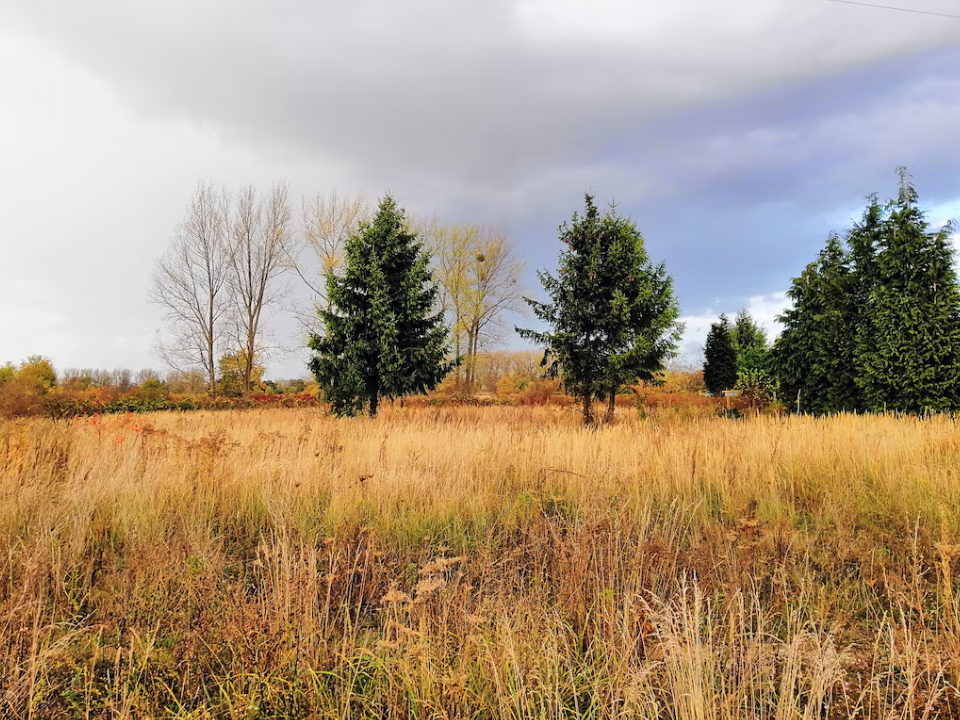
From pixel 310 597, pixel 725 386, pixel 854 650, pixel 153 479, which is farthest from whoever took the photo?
pixel 725 386

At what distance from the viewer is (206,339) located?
27.1 metres

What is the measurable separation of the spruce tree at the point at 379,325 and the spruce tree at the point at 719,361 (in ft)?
100

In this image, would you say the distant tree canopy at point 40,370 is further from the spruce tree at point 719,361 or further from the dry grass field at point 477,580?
the spruce tree at point 719,361

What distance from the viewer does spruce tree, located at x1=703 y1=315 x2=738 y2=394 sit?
37688 mm

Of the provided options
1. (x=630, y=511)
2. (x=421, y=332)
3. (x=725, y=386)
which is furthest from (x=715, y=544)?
(x=725, y=386)

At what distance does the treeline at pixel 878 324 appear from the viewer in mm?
13008

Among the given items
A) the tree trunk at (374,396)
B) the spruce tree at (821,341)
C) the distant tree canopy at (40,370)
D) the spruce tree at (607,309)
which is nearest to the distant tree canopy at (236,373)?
the distant tree canopy at (40,370)

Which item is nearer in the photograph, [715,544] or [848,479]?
[715,544]

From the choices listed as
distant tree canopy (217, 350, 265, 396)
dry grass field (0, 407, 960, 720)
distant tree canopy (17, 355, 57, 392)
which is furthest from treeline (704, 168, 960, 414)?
distant tree canopy (17, 355, 57, 392)

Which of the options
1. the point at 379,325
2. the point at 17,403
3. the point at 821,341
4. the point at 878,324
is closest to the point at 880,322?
the point at 878,324

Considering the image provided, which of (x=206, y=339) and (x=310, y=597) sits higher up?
(x=206, y=339)

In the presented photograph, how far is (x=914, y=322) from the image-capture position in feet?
43.4

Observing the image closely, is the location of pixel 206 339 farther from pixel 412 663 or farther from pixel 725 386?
pixel 725 386

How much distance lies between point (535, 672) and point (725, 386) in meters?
40.3
